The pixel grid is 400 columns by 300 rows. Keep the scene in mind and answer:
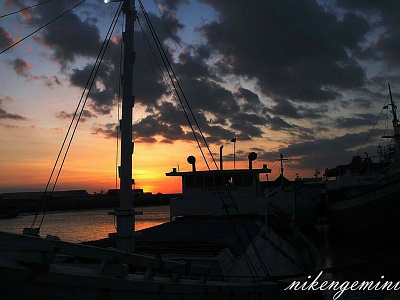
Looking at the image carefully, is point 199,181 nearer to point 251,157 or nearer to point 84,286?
point 251,157

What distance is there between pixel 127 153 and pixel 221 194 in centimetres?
1618

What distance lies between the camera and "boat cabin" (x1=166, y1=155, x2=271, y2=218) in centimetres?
2453

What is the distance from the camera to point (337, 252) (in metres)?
32.3

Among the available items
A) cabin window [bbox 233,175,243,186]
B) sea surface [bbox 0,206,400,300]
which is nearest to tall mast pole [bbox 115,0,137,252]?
sea surface [bbox 0,206,400,300]

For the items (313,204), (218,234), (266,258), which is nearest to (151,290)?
(218,234)

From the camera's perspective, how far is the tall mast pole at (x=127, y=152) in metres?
9.00

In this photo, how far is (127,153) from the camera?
9297mm

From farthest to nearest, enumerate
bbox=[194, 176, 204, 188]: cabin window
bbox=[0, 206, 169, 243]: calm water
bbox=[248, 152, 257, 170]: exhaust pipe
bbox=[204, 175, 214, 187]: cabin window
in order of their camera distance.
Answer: bbox=[0, 206, 169, 243]: calm water → bbox=[248, 152, 257, 170]: exhaust pipe → bbox=[194, 176, 204, 188]: cabin window → bbox=[204, 175, 214, 187]: cabin window

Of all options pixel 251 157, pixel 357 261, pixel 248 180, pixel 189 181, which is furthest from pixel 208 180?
pixel 357 261

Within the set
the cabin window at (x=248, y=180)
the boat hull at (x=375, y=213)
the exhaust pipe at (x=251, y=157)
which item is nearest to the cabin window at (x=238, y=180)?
the cabin window at (x=248, y=180)

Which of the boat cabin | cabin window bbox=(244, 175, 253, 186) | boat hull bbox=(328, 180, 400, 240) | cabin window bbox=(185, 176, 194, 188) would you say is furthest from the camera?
boat hull bbox=(328, 180, 400, 240)

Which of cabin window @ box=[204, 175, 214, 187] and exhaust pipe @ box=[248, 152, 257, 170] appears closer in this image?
cabin window @ box=[204, 175, 214, 187]

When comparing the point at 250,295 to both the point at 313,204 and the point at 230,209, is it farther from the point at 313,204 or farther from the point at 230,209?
the point at 313,204

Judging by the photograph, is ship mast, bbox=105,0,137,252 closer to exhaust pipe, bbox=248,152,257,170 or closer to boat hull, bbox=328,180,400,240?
exhaust pipe, bbox=248,152,257,170
